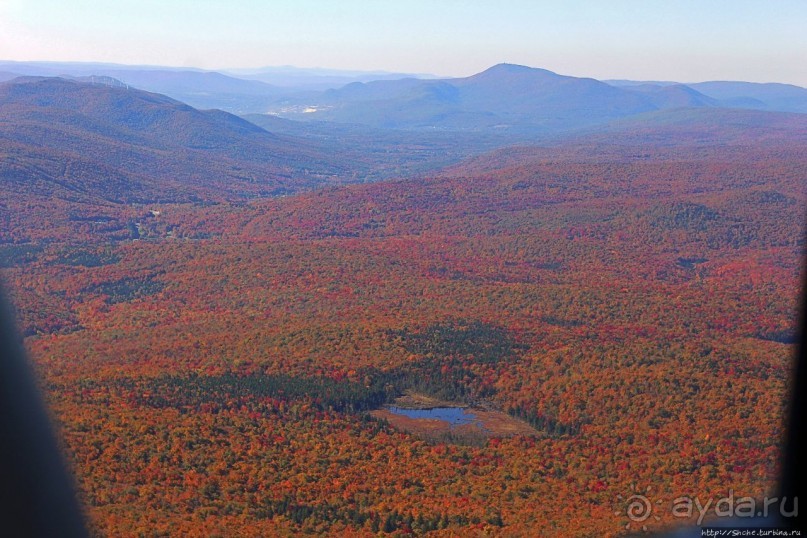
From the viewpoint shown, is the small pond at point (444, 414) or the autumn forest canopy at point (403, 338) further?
the small pond at point (444, 414)

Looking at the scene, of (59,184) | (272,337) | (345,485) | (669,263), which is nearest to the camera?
(345,485)

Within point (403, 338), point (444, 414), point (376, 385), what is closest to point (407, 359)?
point (403, 338)

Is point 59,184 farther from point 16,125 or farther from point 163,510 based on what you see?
point 163,510

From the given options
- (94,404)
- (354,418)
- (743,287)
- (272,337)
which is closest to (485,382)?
(354,418)

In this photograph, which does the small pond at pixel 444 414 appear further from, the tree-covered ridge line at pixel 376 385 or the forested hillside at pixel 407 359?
the forested hillside at pixel 407 359

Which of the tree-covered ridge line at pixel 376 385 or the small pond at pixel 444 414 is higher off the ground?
the tree-covered ridge line at pixel 376 385

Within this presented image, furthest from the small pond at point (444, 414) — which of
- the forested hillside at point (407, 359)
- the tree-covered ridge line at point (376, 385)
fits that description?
the forested hillside at point (407, 359)

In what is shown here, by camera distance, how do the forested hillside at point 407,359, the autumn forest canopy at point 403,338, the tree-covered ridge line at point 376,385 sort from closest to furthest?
the forested hillside at point 407,359, the autumn forest canopy at point 403,338, the tree-covered ridge line at point 376,385

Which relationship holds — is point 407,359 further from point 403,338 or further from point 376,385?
point 376,385

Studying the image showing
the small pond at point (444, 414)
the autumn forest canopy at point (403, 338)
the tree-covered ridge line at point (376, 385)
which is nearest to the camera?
the autumn forest canopy at point (403, 338)
